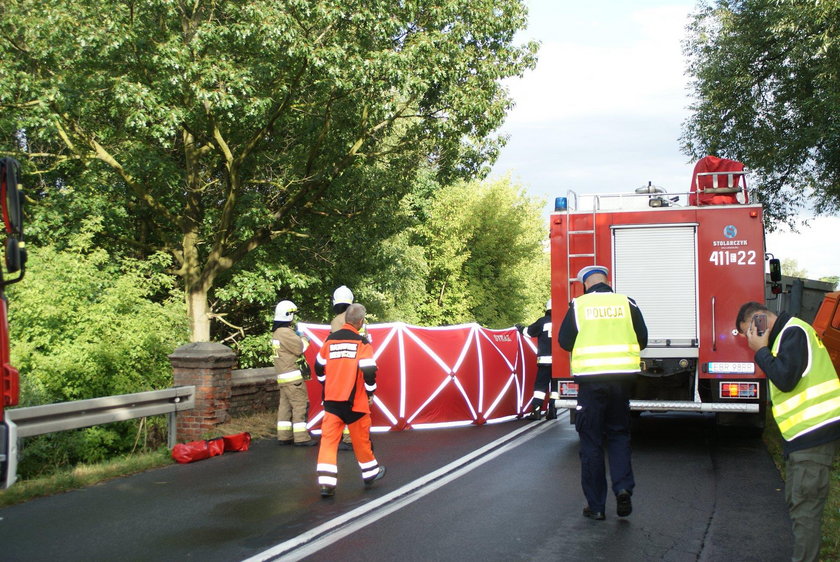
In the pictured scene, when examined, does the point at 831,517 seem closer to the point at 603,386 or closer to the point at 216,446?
the point at 603,386

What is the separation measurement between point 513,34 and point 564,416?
10125 mm

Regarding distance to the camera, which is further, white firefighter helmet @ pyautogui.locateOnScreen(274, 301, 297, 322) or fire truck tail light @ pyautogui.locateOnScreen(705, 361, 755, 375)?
white firefighter helmet @ pyautogui.locateOnScreen(274, 301, 297, 322)

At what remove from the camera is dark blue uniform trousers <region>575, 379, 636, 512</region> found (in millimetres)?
7199

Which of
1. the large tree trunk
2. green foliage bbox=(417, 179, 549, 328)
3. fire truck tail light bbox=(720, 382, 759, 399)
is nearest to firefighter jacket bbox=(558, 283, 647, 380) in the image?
fire truck tail light bbox=(720, 382, 759, 399)

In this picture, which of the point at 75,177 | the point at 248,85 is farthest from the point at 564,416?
the point at 75,177

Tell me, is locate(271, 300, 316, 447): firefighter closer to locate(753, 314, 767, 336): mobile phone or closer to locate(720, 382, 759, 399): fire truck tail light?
locate(720, 382, 759, 399): fire truck tail light

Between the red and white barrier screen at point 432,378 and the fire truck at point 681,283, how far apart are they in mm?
2993

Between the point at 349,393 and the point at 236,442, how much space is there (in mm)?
3300

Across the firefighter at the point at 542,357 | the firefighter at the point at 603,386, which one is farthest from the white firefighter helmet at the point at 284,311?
the firefighter at the point at 603,386

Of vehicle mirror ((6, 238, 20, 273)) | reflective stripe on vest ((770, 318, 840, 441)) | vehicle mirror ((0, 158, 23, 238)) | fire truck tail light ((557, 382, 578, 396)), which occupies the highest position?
vehicle mirror ((0, 158, 23, 238))

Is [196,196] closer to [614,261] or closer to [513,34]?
[513,34]

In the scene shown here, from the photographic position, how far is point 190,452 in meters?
10.4

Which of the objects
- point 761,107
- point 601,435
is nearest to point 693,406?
point 601,435

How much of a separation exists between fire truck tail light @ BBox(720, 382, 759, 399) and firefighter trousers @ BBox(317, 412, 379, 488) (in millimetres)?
4668
